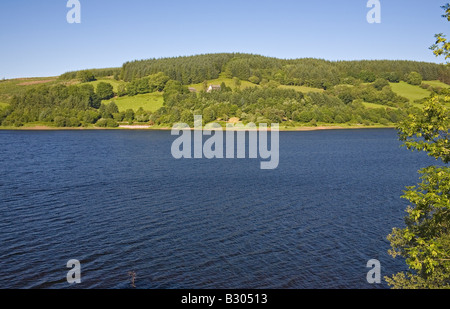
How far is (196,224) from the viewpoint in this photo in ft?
121

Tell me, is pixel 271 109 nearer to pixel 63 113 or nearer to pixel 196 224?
pixel 63 113

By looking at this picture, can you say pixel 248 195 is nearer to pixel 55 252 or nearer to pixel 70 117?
pixel 55 252

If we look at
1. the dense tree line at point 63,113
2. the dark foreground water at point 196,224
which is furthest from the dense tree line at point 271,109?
the dark foreground water at point 196,224

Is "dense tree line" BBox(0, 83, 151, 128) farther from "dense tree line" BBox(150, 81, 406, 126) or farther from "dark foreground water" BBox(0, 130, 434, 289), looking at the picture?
"dark foreground water" BBox(0, 130, 434, 289)

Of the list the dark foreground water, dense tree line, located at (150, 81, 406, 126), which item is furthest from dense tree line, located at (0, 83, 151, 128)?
the dark foreground water

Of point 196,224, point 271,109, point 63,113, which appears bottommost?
point 196,224

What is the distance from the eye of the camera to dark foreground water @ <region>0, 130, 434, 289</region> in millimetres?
26438

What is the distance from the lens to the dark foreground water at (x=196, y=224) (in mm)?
26438

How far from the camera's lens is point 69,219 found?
37281mm

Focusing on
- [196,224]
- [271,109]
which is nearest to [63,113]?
[271,109]

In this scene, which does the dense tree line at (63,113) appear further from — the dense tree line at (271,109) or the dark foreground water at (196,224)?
the dark foreground water at (196,224)
